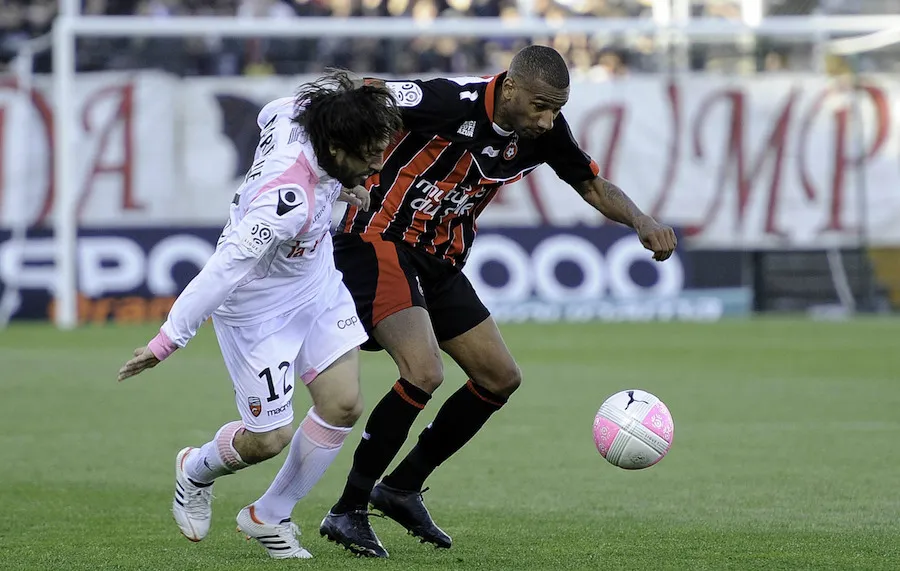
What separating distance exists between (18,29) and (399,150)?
1796cm

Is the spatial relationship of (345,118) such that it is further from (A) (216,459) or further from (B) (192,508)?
(B) (192,508)

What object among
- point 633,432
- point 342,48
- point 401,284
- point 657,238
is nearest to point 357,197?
point 401,284

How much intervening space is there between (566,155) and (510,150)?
0.32 metres

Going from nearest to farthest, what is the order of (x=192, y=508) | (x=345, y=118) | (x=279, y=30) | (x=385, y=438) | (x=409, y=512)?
(x=345, y=118), (x=192, y=508), (x=385, y=438), (x=409, y=512), (x=279, y=30)

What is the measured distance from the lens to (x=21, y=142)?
69.6ft

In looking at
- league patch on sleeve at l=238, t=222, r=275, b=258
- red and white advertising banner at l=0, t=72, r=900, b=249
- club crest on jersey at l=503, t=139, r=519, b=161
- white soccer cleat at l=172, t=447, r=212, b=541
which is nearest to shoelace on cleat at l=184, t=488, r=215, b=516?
white soccer cleat at l=172, t=447, r=212, b=541

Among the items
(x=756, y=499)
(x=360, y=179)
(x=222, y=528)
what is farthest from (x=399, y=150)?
(x=756, y=499)

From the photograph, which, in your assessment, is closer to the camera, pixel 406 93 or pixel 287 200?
pixel 287 200

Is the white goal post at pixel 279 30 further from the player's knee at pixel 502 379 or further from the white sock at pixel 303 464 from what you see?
the white sock at pixel 303 464

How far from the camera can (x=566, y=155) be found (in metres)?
6.87

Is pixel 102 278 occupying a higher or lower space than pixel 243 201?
lower

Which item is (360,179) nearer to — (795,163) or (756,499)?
(756,499)

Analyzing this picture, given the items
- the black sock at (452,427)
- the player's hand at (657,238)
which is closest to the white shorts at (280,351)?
the black sock at (452,427)

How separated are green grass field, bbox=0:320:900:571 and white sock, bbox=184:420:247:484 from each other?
1.06 ft
